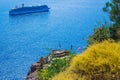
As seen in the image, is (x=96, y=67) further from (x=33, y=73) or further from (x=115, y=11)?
(x=115, y=11)

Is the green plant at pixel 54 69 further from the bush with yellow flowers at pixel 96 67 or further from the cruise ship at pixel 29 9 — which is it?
the cruise ship at pixel 29 9

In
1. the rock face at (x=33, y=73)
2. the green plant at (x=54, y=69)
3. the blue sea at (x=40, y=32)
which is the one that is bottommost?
the blue sea at (x=40, y=32)

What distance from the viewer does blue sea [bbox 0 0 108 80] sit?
74.4 ft

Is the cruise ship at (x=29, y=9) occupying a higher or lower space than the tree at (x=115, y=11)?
lower

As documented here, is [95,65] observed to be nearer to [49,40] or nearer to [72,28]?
[49,40]

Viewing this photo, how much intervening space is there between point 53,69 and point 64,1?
5035 cm

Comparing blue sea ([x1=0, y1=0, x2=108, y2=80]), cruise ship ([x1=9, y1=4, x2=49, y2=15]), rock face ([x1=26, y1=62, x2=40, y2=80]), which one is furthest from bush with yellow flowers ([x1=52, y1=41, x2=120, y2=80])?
cruise ship ([x1=9, y1=4, x2=49, y2=15])

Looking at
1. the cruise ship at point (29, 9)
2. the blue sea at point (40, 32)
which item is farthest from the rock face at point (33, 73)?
the cruise ship at point (29, 9)

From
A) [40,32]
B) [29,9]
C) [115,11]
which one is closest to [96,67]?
[115,11]

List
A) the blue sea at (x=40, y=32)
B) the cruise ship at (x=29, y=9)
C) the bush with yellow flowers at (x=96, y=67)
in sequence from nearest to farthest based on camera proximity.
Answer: the bush with yellow flowers at (x=96, y=67), the blue sea at (x=40, y=32), the cruise ship at (x=29, y=9)

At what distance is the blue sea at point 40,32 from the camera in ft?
74.4

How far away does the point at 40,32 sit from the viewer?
33.3 m

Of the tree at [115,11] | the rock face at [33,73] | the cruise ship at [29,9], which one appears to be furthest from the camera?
the cruise ship at [29,9]

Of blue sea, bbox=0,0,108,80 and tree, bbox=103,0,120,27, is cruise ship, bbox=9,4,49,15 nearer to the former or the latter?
blue sea, bbox=0,0,108,80
